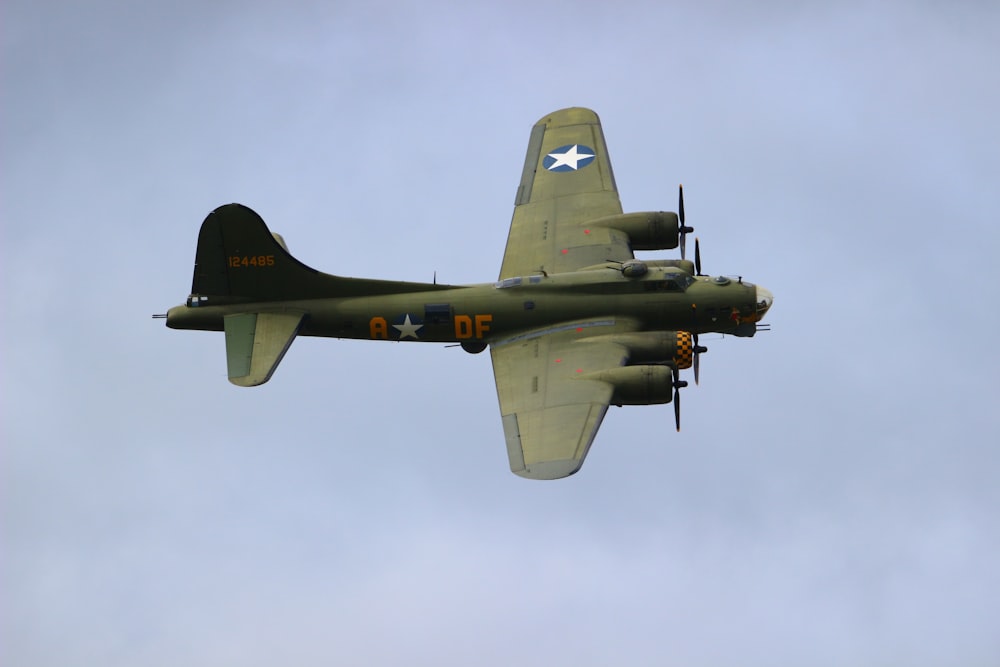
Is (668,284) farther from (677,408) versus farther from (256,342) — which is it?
(256,342)

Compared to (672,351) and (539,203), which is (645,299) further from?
(539,203)

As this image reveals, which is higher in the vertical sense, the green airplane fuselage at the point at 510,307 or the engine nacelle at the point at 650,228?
the engine nacelle at the point at 650,228

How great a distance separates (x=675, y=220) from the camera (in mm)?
60938

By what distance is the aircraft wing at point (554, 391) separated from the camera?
5352 centimetres

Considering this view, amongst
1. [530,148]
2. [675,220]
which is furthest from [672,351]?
[530,148]

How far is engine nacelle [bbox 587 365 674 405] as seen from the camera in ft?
182

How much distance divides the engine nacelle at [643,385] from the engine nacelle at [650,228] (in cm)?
679

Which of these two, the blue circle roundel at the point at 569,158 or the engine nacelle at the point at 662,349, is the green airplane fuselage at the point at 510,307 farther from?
the blue circle roundel at the point at 569,158

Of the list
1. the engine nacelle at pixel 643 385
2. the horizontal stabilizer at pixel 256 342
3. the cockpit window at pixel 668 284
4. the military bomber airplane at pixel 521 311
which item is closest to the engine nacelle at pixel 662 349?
the military bomber airplane at pixel 521 311

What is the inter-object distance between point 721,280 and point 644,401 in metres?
5.80

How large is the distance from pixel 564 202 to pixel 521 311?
5997 millimetres

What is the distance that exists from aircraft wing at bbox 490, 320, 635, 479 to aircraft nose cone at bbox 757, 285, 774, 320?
4557mm

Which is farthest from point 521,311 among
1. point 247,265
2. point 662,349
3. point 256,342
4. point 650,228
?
point 247,265

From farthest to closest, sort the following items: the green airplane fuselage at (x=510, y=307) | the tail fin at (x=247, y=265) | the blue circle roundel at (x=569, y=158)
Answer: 1. the blue circle roundel at (x=569, y=158)
2. the green airplane fuselage at (x=510, y=307)
3. the tail fin at (x=247, y=265)
